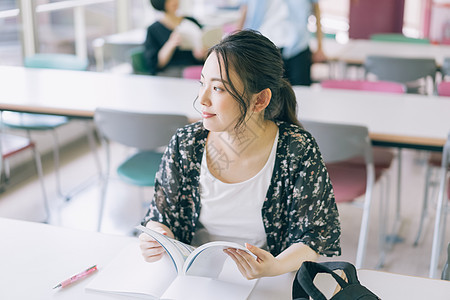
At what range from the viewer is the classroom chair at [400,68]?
3652 millimetres

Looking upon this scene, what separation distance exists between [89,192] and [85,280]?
7.65 ft

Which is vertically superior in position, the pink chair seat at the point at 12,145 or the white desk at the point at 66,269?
the white desk at the point at 66,269

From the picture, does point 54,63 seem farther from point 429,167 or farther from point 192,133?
point 192,133

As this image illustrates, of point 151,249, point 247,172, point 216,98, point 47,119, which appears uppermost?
point 216,98

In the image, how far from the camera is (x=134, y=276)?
1.26m

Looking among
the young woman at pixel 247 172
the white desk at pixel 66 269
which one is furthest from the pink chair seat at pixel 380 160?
the white desk at pixel 66 269

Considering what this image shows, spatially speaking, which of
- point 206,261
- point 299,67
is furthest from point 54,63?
point 206,261

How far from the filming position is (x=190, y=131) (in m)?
1.54

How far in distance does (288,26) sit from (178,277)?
2.54 meters

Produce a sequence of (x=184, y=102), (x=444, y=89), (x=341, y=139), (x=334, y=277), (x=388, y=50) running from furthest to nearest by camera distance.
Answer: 1. (x=388, y=50)
2. (x=444, y=89)
3. (x=184, y=102)
4. (x=341, y=139)
5. (x=334, y=277)

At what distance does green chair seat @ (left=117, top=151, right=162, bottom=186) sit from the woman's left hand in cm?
132

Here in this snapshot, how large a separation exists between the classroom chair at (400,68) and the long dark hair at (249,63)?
2482 mm

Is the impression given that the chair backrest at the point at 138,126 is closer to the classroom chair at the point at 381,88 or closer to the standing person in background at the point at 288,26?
the classroom chair at the point at 381,88

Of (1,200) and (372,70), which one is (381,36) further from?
(1,200)
